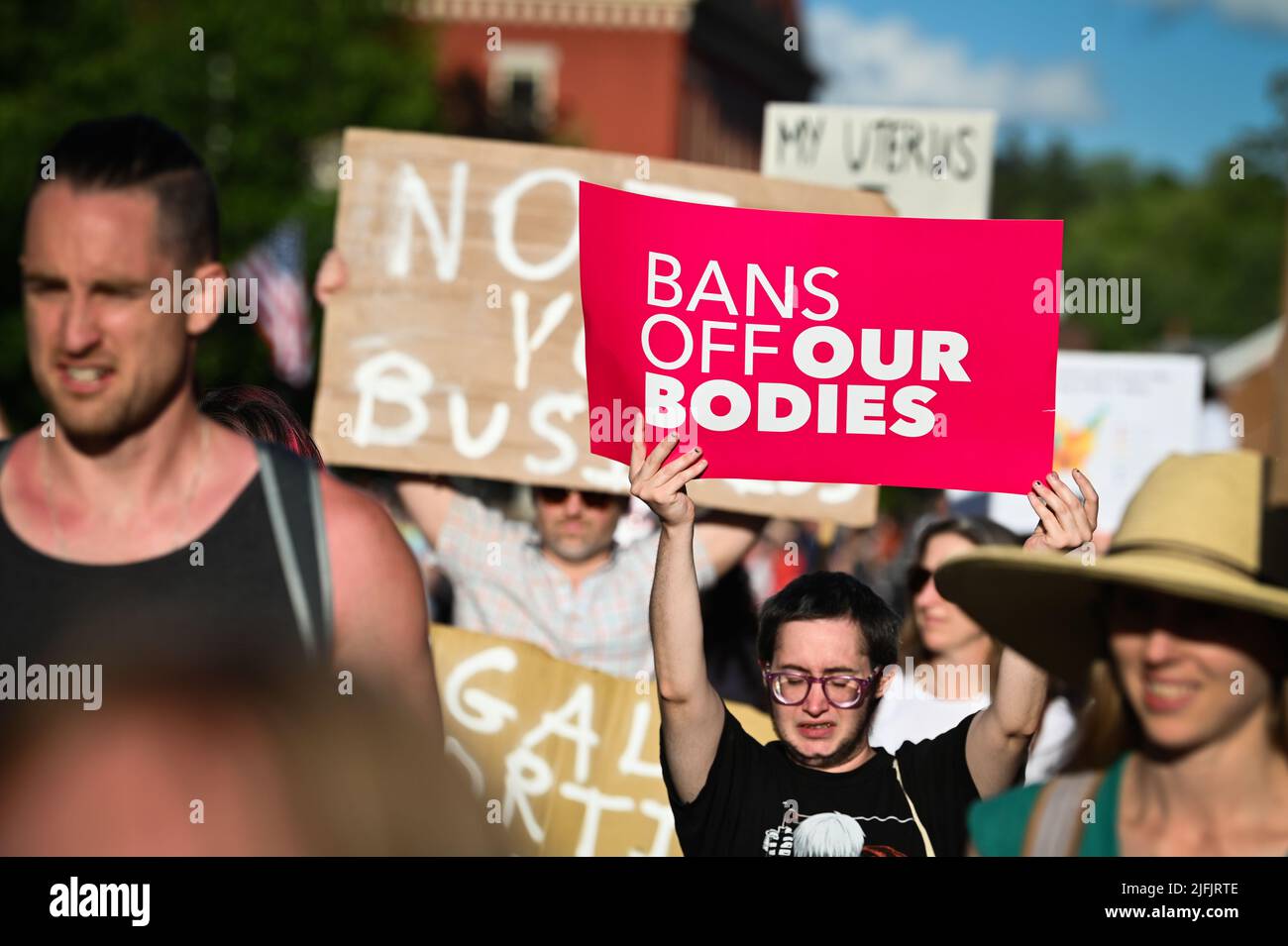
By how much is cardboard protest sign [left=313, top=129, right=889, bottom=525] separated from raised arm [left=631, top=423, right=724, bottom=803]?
83.9 inches

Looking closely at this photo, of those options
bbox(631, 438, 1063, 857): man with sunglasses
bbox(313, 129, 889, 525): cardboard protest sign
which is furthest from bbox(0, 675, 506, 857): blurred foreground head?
bbox(313, 129, 889, 525): cardboard protest sign

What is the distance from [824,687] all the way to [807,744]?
0.38 feet

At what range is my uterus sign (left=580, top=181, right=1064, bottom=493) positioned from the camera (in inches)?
147

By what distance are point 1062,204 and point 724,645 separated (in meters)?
128

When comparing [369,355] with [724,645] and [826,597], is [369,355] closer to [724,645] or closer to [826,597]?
[724,645]

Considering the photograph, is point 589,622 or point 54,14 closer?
point 589,622

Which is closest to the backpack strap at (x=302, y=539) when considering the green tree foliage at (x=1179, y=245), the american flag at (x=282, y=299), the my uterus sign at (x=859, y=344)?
the my uterus sign at (x=859, y=344)

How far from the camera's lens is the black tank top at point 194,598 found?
2355 millimetres

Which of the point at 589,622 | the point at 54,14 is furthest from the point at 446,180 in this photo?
the point at 54,14

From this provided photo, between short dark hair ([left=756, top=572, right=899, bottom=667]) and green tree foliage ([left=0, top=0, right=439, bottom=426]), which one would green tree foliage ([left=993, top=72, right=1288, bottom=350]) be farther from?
short dark hair ([left=756, top=572, right=899, bottom=667])

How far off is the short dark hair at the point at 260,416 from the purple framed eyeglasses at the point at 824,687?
3.21 feet

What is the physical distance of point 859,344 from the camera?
376 cm

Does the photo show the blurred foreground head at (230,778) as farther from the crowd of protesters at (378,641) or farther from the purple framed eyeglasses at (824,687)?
the purple framed eyeglasses at (824,687)
